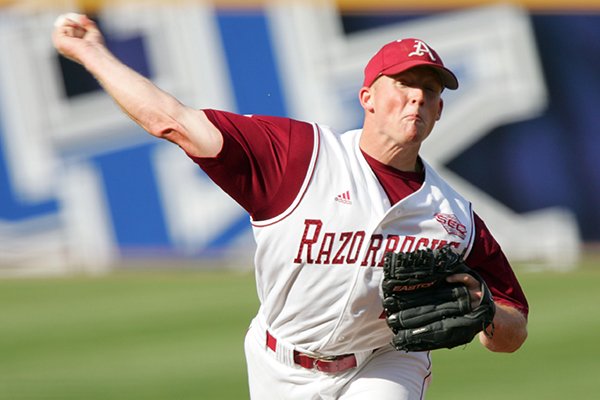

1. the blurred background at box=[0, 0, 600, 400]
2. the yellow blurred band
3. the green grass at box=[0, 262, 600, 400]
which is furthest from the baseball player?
the yellow blurred band

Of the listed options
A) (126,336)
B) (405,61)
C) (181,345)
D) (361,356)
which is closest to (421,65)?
(405,61)

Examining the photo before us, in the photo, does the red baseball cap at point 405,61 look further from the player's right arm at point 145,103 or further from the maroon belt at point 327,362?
the maroon belt at point 327,362

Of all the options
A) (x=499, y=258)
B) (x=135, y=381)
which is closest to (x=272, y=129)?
(x=499, y=258)

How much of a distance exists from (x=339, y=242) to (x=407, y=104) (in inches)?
24.3

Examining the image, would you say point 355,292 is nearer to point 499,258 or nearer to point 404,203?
point 404,203

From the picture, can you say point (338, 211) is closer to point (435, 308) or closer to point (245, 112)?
point (435, 308)

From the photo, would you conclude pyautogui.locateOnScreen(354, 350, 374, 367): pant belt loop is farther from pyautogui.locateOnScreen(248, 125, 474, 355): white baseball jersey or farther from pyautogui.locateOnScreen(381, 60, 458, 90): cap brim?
pyautogui.locateOnScreen(381, 60, 458, 90): cap brim

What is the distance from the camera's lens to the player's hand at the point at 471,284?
434 cm

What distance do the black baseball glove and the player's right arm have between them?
33.7 inches

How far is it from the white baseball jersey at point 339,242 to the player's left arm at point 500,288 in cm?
9

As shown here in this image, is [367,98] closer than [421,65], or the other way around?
[421,65]

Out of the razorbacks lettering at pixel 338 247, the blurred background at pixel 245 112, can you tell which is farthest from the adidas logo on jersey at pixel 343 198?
the blurred background at pixel 245 112

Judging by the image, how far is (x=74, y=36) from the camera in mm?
4250

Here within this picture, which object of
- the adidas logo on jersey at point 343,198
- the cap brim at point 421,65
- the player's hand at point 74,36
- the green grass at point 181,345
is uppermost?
the player's hand at point 74,36
